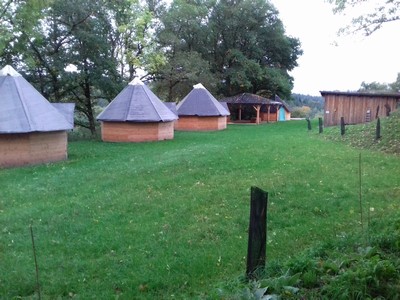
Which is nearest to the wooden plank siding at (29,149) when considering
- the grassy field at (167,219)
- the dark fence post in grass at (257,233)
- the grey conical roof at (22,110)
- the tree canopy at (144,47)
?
the grey conical roof at (22,110)

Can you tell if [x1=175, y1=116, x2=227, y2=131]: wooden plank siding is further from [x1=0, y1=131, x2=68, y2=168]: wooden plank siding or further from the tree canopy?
[x1=0, y1=131, x2=68, y2=168]: wooden plank siding

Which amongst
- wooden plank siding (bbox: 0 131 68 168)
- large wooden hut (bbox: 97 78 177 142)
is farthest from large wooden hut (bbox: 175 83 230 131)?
wooden plank siding (bbox: 0 131 68 168)

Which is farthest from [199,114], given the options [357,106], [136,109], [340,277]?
[340,277]

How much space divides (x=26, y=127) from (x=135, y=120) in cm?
945

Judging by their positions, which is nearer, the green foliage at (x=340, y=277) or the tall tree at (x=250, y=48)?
the green foliage at (x=340, y=277)

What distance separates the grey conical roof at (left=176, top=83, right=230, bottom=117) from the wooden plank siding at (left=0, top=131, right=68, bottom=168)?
63.1ft

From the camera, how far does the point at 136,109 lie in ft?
87.7

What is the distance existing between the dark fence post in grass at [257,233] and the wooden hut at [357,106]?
90.0 ft

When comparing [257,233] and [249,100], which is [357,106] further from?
[257,233]

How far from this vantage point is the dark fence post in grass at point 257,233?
475 centimetres

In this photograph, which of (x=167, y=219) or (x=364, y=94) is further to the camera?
(x=364, y=94)

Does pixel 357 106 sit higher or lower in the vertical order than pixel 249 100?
lower

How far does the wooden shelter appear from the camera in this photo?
1843 inches

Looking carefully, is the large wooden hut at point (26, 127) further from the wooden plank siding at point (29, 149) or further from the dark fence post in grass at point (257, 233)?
the dark fence post in grass at point (257, 233)
